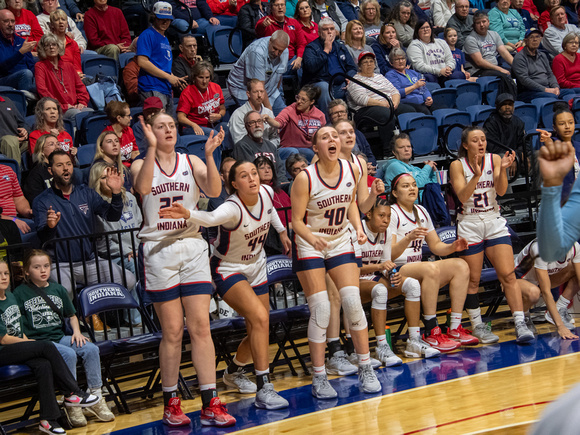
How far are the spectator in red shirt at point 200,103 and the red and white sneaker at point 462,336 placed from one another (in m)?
3.50

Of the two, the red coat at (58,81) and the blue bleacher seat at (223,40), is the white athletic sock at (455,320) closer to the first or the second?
the red coat at (58,81)

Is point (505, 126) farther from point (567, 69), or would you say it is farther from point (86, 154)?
point (86, 154)

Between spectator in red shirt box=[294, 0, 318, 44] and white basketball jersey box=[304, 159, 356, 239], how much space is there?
525 centimetres

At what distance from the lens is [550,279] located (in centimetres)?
709

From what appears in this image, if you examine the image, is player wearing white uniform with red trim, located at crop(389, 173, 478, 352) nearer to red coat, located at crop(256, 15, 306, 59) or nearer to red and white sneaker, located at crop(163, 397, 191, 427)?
red and white sneaker, located at crop(163, 397, 191, 427)

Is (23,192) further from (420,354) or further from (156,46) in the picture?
(420,354)

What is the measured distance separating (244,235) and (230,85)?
417cm

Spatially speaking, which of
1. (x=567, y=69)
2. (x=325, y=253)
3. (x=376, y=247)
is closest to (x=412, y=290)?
(x=376, y=247)

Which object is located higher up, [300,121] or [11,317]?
[300,121]

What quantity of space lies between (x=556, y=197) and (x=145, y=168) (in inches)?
119

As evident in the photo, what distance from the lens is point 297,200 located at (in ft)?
17.9

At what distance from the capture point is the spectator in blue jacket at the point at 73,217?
609cm

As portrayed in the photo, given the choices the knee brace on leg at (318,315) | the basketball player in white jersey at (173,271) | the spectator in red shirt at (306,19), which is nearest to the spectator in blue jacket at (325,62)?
the spectator in red shirt at (306,19)

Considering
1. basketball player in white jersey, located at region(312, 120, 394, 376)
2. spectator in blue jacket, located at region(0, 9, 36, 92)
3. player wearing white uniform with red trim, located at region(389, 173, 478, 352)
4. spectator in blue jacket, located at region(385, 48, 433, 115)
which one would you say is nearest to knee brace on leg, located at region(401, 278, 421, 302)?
player wearing white uniform with red trim, located at region(389, 173, 478, 352)
